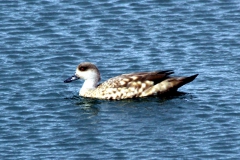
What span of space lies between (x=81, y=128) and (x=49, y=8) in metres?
9.61

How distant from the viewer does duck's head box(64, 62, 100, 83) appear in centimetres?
3034

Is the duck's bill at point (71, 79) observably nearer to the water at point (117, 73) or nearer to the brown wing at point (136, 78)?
the water at point (117, 73)

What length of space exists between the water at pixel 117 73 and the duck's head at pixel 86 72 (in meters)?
0.40

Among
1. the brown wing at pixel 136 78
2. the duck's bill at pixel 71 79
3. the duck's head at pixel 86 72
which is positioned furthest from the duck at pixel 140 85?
the duck's bill at pixel 71 79

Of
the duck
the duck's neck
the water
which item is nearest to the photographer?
the water

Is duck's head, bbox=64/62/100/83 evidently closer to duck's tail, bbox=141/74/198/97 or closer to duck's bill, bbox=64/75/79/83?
duck's bill, bbox=64/75/79/83

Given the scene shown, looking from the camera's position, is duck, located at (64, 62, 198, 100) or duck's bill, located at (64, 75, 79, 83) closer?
duck, located at (64, 62, 198, 100)

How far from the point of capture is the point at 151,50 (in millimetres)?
32844

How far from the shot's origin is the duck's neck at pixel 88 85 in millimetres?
30297

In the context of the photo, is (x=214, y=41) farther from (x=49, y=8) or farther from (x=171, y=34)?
(x=49, y=8)

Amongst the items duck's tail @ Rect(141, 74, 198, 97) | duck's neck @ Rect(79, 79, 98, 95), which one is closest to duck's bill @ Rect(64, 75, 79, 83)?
duck's neck @ Rect(79, 79, 98, 95)

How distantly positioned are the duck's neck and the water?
271 mm

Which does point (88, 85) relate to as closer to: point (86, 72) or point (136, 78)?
point (86, 72)

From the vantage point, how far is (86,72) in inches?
1195
